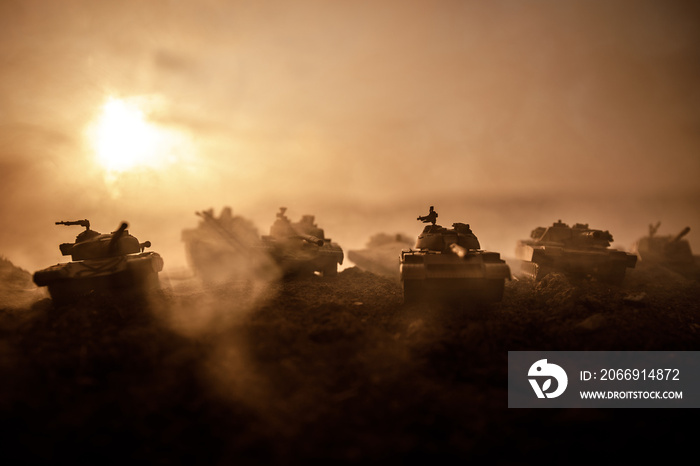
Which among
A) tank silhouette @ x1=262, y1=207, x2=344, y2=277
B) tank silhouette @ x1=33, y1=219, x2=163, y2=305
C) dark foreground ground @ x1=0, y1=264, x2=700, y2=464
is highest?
tank silhouette @ x1=262, y1=207, x2=344, y2=277

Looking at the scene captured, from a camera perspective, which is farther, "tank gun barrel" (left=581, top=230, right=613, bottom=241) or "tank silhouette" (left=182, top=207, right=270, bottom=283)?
"tank silhouette" (left=182, top=207, right=270, bottom=283)

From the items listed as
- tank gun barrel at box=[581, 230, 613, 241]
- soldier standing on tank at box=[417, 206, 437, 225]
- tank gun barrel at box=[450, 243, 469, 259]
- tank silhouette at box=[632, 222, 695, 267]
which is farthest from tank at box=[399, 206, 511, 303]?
tank silhouette at box=[632, 222, 695, 267]

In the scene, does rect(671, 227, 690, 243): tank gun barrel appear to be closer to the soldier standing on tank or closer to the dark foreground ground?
the dark foreground ground

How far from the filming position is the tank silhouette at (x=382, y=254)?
20641 mm

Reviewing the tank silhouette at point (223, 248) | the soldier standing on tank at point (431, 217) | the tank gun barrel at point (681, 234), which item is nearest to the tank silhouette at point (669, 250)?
the tank gun barrel at point (681, 234)

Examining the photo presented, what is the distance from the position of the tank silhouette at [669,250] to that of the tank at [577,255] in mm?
11243

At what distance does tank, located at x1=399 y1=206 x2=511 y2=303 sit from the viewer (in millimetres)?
8438

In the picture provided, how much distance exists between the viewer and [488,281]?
8586 mm

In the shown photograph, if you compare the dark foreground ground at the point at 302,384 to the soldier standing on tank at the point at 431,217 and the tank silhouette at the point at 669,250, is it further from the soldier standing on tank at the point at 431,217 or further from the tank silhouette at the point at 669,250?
the tank silhouette at the point at 669,250

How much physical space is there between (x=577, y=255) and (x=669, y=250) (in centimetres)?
1383

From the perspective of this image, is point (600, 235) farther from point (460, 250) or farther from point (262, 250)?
point (262, 250)

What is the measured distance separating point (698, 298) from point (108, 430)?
18.6 m

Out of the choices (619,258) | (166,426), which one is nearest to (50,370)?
(166,426)

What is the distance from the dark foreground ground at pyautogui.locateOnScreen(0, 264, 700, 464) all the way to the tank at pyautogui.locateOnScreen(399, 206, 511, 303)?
462mm
